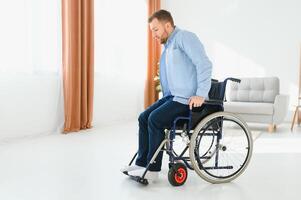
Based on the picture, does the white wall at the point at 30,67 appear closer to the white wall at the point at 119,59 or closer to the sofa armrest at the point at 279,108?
the white wall at the point at 119,59

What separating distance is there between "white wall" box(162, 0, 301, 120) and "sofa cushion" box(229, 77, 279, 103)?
813mm

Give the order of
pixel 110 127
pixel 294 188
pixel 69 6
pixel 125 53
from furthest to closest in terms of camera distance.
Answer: pixel 125 53
pixel 110 127
pixel 69 6
pixel 294 188

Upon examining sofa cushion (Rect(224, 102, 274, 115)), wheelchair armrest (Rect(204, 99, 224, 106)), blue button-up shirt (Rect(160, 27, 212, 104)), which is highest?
blue button-up shirt (Rect(160, 27, 212, 104))

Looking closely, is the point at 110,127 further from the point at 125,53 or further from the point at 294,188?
the point at 294,188

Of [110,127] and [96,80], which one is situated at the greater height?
[96,80]

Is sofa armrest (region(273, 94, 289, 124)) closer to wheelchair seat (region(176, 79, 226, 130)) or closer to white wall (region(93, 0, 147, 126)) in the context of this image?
white wall (region(93, 0, 147, 126))

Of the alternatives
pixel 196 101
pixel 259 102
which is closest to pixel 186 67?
pixel 196 101

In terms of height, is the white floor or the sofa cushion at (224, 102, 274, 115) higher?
the sofa cushion at (224, 102, 274, 115)

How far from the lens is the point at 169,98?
2.08 m

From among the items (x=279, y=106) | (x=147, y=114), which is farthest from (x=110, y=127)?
(x=147, y=114)

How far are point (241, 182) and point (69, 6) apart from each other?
106 inches

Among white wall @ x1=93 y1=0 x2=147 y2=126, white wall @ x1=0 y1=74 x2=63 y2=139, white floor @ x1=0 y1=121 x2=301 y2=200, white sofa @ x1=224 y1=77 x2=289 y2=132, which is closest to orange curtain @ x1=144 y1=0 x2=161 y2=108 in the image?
white wall @ x1=93 y1=0 x2=147 y2=126

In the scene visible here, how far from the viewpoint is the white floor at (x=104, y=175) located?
70.7 inches

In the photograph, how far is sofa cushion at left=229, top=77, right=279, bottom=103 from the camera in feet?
14.3
